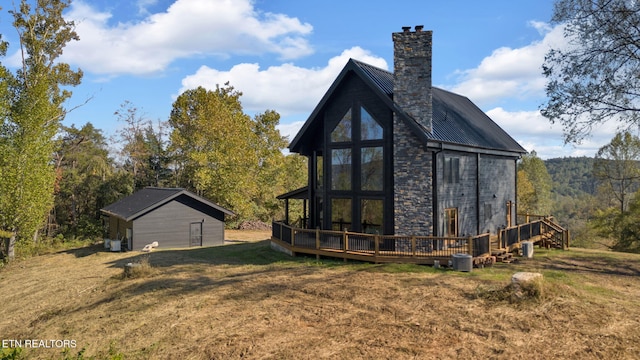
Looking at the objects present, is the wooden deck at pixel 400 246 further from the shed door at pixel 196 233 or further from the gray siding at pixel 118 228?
the gray siding at pixel 118 228

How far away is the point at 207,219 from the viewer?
29.5 m

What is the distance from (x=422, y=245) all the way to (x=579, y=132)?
27.7 feet

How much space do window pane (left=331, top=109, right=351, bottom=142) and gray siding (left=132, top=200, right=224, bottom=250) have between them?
14551 millimetres

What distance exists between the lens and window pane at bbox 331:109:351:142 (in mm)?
18922

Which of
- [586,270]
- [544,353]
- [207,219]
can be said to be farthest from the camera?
[207,219]

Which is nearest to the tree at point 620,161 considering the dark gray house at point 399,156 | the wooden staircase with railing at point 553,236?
the wooden staircase with railing at point 553,236

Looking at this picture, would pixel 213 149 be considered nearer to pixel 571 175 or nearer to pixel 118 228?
pixel 118 228

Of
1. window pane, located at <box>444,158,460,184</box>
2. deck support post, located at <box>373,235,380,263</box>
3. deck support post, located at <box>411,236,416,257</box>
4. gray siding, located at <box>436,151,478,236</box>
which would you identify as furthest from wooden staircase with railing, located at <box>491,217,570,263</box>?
deck support post, located at <box>373,235,380,263</box>

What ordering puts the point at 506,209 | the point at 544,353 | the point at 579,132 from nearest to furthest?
the point at 544,353, the point at 579,132, the point at 506,209

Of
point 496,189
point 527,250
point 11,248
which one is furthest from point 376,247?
point 11,248

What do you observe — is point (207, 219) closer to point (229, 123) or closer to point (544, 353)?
point (229, 123)

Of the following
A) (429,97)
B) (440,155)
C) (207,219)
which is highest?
(429,97)

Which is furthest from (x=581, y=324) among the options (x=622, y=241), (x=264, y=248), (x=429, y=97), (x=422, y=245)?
(x=622, y=241)

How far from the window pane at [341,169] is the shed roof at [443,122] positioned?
91.5 inches
